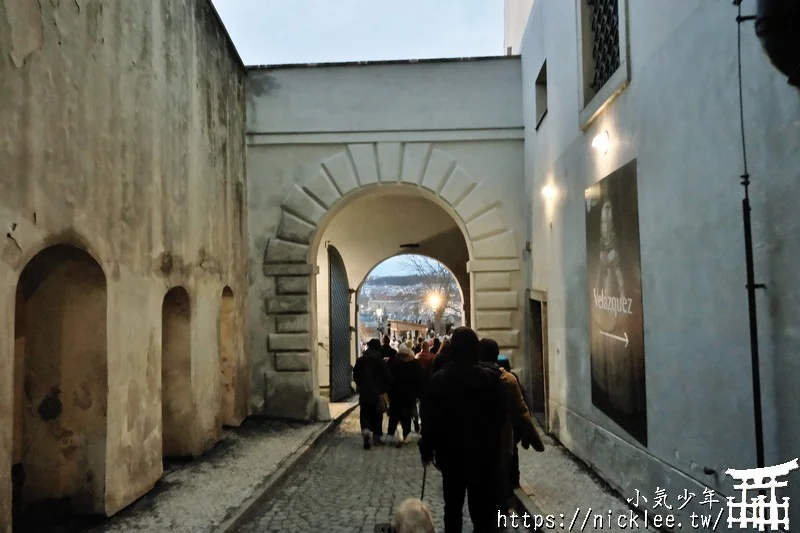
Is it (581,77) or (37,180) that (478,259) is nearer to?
(581,77)

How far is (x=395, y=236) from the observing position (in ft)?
56.6

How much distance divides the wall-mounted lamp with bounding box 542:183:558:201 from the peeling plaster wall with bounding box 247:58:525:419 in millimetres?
1848

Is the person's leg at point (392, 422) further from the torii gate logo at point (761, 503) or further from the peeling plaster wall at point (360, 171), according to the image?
the torii gate logo at point (761, 503)

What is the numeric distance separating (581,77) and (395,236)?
1056cm

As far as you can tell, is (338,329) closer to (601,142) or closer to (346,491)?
(346,491)

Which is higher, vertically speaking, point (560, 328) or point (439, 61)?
point (439, 61)

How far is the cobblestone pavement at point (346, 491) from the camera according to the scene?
5.66m

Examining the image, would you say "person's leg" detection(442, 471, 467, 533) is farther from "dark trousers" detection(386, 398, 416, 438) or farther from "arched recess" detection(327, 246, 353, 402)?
"arched recess" detection(327, 246, 353, 402)

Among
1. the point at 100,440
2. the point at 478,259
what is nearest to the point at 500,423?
the point at 100,440

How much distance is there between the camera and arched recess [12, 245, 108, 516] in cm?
539

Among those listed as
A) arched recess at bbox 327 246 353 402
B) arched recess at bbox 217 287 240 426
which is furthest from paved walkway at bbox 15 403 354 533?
arched recess at bbox 327 246 353 402

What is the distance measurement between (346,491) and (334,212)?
5.56m

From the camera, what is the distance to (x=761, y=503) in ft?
11.4

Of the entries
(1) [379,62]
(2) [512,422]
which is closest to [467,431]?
(2) [512,422]
